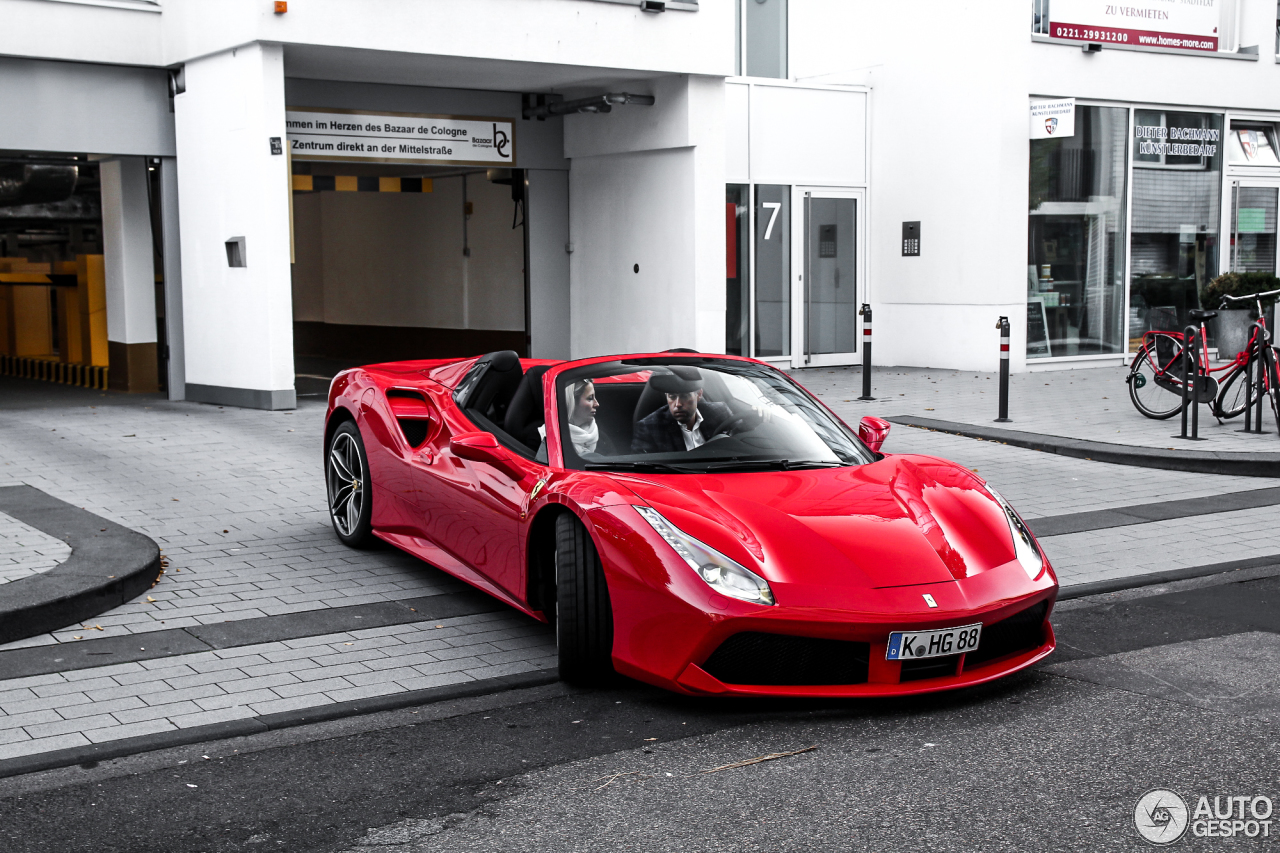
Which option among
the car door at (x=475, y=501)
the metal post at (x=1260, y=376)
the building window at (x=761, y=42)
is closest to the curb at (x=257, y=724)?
the car door at (x=475, y=501)

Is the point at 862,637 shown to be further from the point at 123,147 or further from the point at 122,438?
the point at 123,147

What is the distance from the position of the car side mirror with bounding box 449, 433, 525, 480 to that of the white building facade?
8.03 m

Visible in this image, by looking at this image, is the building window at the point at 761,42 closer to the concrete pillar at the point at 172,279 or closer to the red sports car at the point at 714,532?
the concrete pillar at the point at 172,279

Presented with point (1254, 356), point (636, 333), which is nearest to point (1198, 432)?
point (1254, 356)

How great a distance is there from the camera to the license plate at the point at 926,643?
4512 mm

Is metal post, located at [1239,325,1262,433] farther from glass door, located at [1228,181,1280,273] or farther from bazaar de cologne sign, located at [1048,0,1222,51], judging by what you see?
glass door, located at [1228,181,1280,273]

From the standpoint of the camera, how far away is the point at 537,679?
5.21m

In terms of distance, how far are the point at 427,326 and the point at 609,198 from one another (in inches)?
201

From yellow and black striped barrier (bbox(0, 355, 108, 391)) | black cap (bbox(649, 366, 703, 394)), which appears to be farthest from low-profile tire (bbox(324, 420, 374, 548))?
yellow and black striped barrier (bbox(0, 355, 108, 391))

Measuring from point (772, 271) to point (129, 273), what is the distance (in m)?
8.19

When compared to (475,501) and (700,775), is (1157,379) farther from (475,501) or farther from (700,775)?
(700,775)

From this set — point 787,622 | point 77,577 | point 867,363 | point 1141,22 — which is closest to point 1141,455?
point 867,363

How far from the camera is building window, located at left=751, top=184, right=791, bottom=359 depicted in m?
18.3

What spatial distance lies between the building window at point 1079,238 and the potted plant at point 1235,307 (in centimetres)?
319
